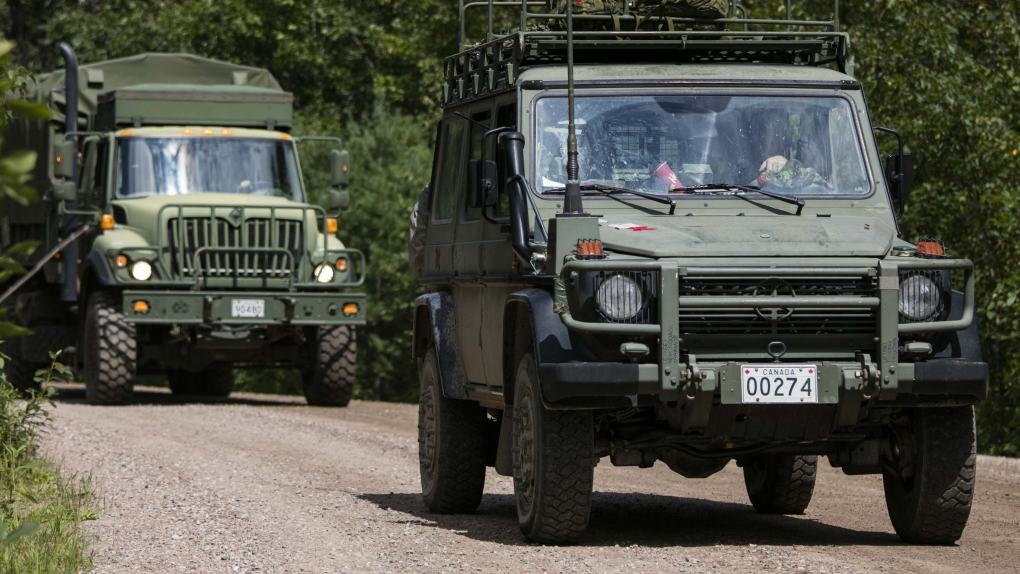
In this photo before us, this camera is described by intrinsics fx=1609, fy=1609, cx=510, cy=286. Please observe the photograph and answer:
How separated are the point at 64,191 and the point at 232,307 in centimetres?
215

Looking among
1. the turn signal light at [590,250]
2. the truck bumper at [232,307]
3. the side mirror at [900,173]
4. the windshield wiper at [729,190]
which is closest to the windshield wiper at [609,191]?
the windshield wiper at [729,190]

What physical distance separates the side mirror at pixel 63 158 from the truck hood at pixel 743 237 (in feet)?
35.0

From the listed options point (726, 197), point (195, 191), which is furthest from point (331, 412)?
point (726, 197)

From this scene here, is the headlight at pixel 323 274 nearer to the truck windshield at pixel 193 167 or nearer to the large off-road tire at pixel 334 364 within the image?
the large off-road tire at pixel 334 364

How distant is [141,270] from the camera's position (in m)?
16.4

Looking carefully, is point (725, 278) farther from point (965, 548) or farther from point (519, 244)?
point (965, 548)

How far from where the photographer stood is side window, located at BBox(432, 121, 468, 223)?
8.68 meters

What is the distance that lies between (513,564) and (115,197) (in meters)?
11.4

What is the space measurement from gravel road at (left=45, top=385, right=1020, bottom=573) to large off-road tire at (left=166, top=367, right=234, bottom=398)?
22.3ft

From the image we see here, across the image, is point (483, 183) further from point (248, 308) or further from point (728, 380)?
point (248, 308)

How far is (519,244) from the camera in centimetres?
707

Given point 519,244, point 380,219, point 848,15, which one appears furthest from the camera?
point 380,219

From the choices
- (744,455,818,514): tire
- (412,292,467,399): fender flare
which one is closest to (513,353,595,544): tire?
(412,292,467,399): fender flare

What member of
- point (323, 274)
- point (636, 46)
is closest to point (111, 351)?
point (323, 274)
